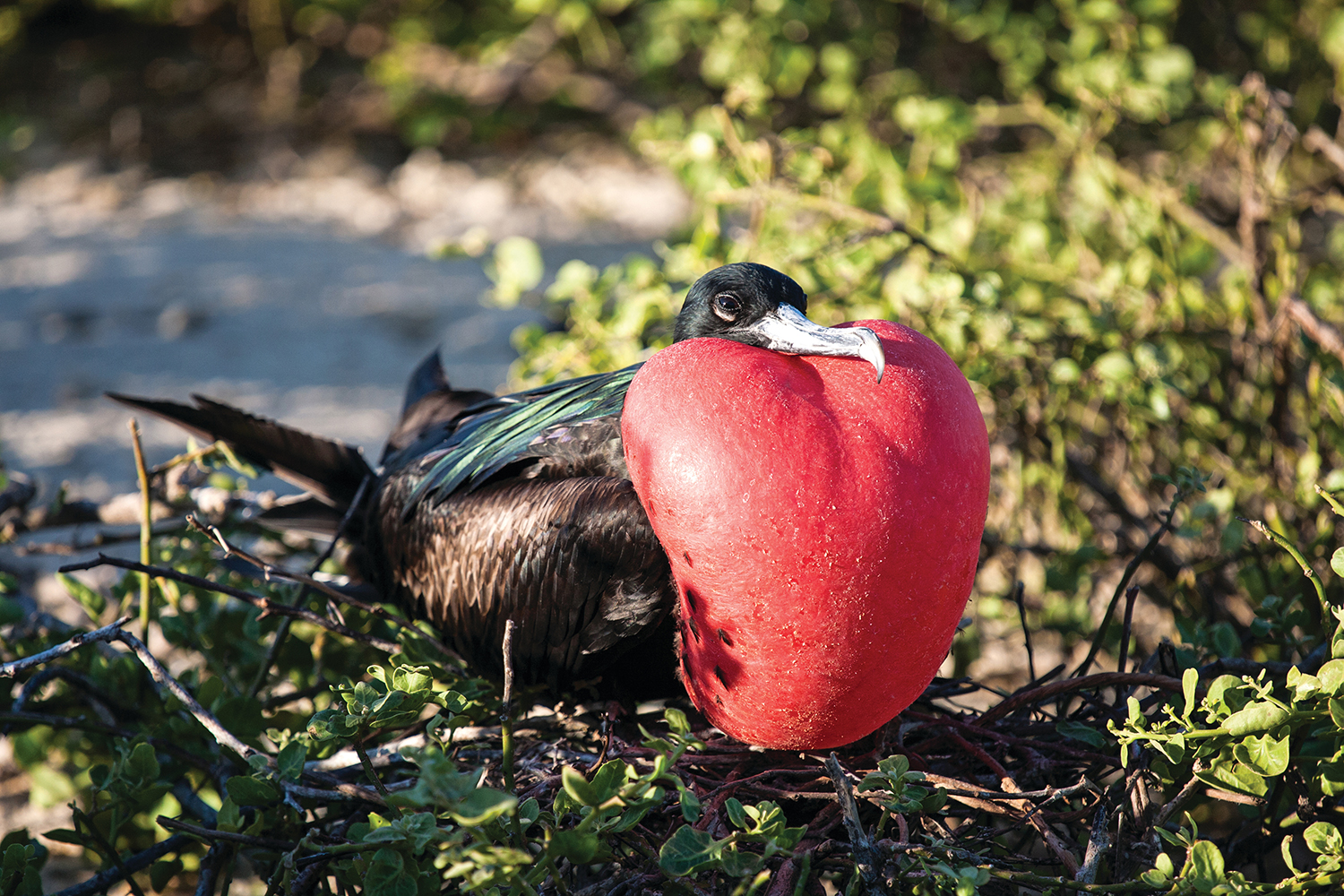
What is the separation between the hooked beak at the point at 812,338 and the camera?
120 cm

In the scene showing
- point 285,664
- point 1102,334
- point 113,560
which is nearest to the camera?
point 113,560

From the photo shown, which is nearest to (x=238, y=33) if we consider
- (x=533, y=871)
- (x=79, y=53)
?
(x=79, y=53)

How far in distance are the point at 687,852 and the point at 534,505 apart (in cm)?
61

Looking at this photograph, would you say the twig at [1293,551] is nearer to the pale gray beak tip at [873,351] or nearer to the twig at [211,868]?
the pale gray beak tip at [873,351]

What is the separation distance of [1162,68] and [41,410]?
3.59 m

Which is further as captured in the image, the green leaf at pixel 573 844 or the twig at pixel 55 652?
the twig at pixel 55 652

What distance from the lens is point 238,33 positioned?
5.75m

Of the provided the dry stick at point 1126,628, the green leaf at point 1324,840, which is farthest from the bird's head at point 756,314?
the green leaf at point 1324,840

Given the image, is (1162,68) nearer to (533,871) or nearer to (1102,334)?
(1102,334)

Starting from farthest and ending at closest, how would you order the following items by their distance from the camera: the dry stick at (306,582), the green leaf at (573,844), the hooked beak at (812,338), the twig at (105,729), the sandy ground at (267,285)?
the sandy ground at (267,285)
the twig at (105,729)
the dry stick at (306,582)
the hooked beak at (812,338)
the green leaf at (573,844)

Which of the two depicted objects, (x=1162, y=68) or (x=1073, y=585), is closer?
(x=1073, y=585)

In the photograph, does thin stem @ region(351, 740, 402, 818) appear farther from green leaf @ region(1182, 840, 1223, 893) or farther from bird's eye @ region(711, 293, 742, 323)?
green leaf @ region(1182, 840, 1223, 893)

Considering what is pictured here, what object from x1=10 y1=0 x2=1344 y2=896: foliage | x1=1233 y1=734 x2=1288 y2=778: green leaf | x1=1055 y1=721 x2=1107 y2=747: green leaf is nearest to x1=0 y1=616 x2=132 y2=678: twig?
x1=10 y1=0 x2=1344 y2=896: foliage

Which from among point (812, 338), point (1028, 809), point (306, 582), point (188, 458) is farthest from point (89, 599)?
point (1028, 809)
